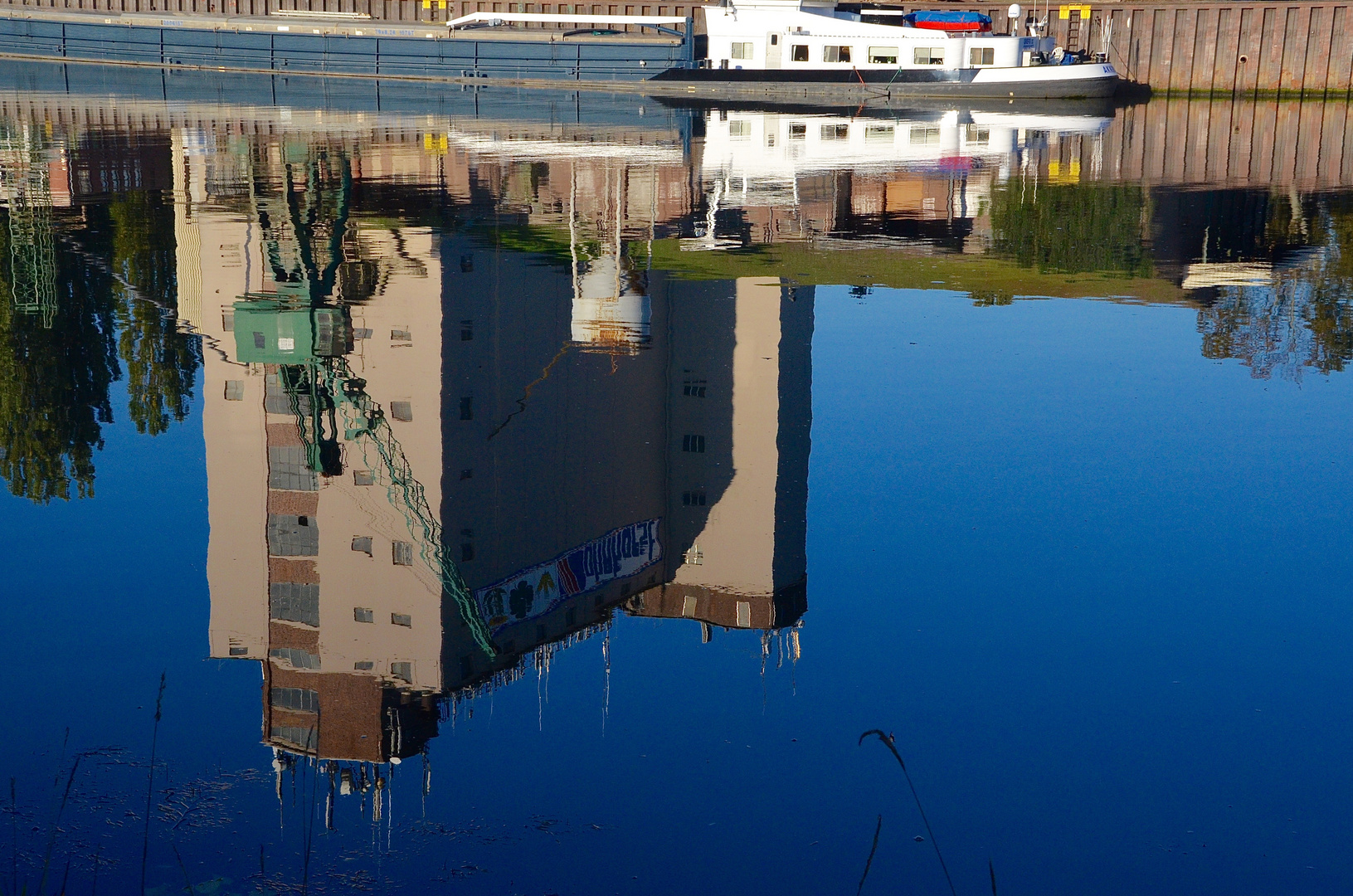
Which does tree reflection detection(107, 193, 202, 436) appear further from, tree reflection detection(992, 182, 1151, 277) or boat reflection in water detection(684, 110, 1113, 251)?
tree reflection detection(992, 182, 1151, 277)

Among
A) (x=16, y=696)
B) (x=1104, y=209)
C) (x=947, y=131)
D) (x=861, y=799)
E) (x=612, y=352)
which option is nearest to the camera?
(x=861, y=799)

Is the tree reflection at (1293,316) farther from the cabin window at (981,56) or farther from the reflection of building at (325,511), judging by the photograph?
the cabin window at (981,56)

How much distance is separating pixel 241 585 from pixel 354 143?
28449 mm

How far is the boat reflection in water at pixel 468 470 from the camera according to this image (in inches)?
317

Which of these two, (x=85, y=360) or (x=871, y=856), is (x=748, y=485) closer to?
(x=871, y=856)

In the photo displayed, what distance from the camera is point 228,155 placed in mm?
30859

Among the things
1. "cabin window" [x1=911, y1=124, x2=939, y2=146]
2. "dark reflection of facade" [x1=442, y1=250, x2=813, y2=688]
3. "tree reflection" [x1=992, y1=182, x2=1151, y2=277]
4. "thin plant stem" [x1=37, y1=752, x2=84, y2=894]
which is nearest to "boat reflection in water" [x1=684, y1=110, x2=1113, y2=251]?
"cabin window" [x1=911, y1=124, x2=939, y2=146]

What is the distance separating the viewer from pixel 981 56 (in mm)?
56188

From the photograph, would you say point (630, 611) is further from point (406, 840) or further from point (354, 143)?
point (354, 143)

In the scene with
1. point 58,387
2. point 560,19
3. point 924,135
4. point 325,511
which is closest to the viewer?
point 325,511

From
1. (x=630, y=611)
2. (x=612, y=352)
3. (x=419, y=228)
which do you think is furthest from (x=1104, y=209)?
(x=630, y=611)

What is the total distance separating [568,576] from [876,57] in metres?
50.7

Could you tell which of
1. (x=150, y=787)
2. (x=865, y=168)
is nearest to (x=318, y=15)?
Result: (x=865, y=168)

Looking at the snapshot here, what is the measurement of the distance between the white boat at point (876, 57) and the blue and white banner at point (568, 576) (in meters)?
48.6
